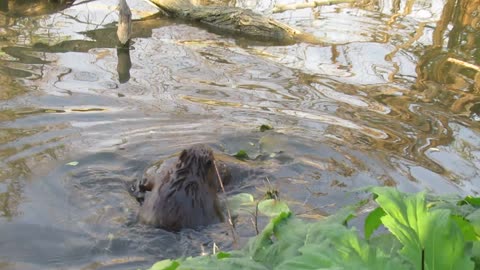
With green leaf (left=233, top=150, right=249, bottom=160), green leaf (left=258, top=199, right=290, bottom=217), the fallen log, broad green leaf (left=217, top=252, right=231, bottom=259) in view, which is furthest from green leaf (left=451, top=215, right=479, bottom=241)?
the fallen log

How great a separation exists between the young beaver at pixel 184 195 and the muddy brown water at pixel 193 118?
10 cm

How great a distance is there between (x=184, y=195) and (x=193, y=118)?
6.82ft

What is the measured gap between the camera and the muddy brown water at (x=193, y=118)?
455cm

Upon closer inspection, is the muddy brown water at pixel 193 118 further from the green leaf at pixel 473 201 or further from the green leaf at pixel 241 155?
the green leaf at pixel 473 201

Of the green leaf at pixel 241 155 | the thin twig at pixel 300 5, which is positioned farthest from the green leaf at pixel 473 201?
the thin twig at pixel 300 5

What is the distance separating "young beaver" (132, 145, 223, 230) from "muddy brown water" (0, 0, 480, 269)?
0.10 metres

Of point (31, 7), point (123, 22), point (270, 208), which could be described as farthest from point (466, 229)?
point (31, 7)

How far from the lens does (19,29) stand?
948 cm

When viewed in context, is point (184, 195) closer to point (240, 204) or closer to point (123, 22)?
point (240, 204)

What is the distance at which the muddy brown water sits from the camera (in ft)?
14.9

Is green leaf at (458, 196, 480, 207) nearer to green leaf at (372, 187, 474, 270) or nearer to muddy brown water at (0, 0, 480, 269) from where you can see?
green leaf at (372, 187, 474, 270)

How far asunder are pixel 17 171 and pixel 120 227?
1.21m

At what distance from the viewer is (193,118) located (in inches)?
259

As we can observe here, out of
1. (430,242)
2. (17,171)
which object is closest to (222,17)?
(17,171)
